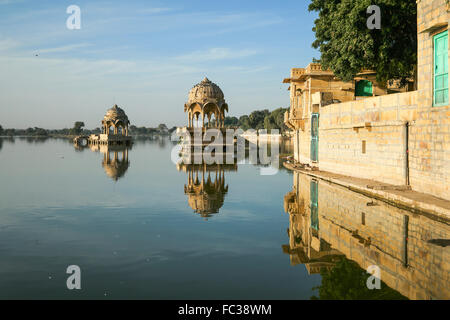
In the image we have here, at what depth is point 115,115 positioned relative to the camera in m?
74.8

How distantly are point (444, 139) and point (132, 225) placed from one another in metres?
8.21

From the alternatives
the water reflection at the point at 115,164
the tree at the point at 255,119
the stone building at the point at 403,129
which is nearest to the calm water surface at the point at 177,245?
the stone building at the point at 403,129

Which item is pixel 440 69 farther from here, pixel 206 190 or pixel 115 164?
pixel 115 164

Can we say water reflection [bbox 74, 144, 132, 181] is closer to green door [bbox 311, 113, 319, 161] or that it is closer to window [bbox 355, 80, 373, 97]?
green door [bbox 311, 113, 319, 161]

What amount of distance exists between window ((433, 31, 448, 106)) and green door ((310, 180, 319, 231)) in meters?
4.34

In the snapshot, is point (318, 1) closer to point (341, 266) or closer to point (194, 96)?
point (341, 266)

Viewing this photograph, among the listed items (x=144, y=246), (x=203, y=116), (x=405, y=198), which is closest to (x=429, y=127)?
(x=405, y=198)

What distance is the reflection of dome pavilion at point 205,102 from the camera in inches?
1777

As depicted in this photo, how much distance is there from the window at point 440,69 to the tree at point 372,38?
18.6 ft

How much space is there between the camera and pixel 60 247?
7.57m

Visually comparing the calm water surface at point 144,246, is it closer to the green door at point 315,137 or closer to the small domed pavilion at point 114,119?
the green door at point 315,137

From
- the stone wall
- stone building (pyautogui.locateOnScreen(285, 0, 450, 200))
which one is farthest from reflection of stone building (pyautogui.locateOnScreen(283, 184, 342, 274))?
stone building (pyautogui.locateOnScreen(285, 0, 450, 200))

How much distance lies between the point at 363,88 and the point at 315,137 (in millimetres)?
4953
